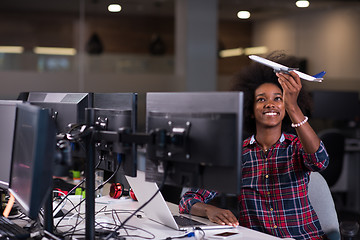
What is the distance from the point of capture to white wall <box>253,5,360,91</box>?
272 inches

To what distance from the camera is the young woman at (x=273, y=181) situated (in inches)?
87.5

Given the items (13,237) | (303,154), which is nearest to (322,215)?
(303,154)

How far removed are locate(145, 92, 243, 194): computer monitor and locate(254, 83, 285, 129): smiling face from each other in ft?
2.39

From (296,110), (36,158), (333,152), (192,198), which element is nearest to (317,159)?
(296,110)

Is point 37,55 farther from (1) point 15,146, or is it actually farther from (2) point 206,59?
(1) point 15,146

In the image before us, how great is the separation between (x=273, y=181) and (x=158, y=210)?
544 millimetres

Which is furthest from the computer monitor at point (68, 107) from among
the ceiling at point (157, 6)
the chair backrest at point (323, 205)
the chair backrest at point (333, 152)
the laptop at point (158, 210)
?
the ceiling at point (157, 6)

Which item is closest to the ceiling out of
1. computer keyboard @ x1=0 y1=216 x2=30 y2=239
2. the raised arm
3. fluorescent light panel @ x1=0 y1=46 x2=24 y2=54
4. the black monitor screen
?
fluorescent light panel @ x1=0 y1=46 x2=24 y2=54

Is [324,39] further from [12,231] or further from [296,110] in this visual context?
[12,231]

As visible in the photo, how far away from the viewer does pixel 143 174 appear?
6.48ft

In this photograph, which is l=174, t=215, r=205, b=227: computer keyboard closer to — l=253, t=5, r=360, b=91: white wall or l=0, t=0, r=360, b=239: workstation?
l=0, t=0, r=360, b=239: workstation

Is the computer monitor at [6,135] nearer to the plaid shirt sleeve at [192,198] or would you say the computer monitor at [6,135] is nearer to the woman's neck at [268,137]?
the plaid shirt sleeve at [192,198]

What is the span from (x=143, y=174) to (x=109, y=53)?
442cm

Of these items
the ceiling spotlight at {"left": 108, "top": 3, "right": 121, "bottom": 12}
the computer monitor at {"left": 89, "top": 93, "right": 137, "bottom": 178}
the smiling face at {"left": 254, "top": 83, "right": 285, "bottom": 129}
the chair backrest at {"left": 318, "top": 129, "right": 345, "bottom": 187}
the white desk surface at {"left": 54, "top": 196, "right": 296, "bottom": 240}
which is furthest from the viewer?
the ceiling spotlight at {"left": 108, "top": 3, "right": 121, "bottom": 12}
